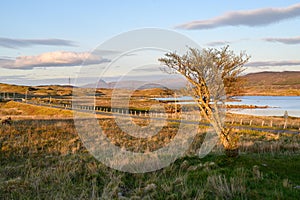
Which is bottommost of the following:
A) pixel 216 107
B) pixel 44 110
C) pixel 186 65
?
pixel 44 110

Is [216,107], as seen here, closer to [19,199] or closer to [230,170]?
[230,170]

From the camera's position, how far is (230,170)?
954 centimetres

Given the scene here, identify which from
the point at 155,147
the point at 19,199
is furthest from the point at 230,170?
the point at 155,147

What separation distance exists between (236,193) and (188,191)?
1.13 m

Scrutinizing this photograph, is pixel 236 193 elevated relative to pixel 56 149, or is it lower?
elevated

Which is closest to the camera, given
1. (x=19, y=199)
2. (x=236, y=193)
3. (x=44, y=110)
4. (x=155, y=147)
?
(x=236, y=193)

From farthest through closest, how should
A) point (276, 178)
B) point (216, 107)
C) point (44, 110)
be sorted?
point (44, 110) < point (216, 107) < point (276, 178)

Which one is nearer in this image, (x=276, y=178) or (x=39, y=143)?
(x=276, y=178)

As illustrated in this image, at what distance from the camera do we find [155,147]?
66.8ft

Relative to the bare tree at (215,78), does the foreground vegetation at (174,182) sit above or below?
below

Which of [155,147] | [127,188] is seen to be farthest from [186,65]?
[155,147]

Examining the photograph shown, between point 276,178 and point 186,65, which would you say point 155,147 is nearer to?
point 186,65

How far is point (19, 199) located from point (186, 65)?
6956mm

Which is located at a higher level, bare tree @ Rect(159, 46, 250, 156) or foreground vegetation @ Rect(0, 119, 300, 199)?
bare tree @ Rect(159, 46, 250, 156)
